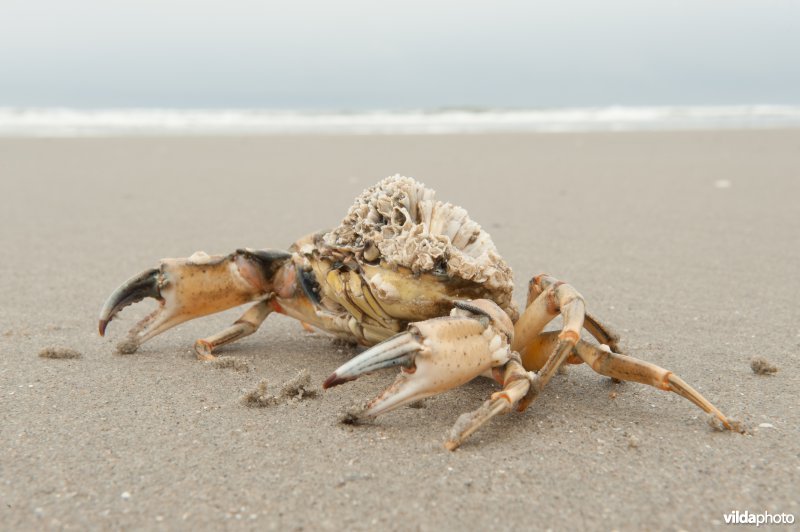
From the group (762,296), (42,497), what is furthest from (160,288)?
(762,296)

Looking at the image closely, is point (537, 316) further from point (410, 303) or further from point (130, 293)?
point (130, 293)

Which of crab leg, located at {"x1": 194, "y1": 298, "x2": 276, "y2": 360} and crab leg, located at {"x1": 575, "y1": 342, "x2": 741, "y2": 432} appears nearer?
crab leg, located at {"x1": 575, "y1": 342, "x2": 741, "y2": 432}

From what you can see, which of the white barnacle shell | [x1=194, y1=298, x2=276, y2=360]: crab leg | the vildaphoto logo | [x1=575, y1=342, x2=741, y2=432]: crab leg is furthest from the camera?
[x1=194, y1=298, x2=276, y2=360]: crab leg

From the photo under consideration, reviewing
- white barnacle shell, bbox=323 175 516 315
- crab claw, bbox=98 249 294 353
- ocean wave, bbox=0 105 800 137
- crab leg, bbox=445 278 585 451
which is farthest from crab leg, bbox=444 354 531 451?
ocean wave, bbox=0 105 800 137

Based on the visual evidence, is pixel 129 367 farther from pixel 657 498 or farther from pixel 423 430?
pixel 657 498

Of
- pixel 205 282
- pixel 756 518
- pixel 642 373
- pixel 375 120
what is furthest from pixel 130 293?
pixel 375 120

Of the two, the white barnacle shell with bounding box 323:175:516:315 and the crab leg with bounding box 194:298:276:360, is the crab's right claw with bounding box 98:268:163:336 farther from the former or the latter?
the white barnacle shell with bounding box 323:175:516:315
